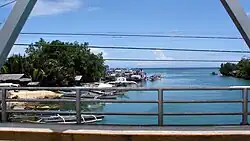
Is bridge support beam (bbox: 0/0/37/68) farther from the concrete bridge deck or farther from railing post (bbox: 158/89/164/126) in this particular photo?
railing post (bbox: 158/89/164/126)

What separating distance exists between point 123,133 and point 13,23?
263 centimetres

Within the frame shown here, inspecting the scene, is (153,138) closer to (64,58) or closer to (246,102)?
(246,102)

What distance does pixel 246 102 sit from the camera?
Answer: 6434mm

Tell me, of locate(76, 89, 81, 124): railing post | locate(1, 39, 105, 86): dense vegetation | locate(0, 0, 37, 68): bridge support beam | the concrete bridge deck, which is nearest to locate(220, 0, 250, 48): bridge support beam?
the concrete bridge deck

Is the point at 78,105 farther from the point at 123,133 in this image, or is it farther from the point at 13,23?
the point at 13,23

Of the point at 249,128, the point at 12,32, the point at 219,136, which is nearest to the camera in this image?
the point at 219,136

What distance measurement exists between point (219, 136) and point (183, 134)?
532mm

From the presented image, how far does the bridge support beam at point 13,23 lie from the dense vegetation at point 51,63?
2297 inches

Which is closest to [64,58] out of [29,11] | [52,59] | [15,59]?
[52,59]

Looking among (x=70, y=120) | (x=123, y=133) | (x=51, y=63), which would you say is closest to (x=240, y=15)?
(x=123, y=133)

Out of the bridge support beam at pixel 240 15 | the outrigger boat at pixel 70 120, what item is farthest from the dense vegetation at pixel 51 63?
the bridge support beam at pixel 240 15

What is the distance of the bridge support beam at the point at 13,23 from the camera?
645cm

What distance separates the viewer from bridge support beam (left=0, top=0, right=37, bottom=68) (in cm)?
645

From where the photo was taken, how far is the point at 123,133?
5.84m
